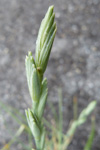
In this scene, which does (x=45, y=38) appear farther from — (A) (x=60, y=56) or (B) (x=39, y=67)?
(A) (x=60, y=56)

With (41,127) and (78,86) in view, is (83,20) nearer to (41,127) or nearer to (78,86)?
(78,86)

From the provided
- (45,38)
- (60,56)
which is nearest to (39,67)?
(45,38)

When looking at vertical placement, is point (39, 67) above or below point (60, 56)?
below

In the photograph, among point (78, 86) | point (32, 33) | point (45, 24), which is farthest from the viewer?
point (32, 33)

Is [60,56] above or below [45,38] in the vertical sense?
above

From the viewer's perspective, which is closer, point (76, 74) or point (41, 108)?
point (41, 108)

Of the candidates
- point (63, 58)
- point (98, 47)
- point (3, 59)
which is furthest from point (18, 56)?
point (98, 47)

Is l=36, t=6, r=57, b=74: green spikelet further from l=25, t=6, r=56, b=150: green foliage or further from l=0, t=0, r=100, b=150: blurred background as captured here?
l=0, t=0, r=100, b=150: blurred background

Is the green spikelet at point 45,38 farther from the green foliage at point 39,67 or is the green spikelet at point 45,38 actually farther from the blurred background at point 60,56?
the blurred background at point 60,56

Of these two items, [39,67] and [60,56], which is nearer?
[39,67]
